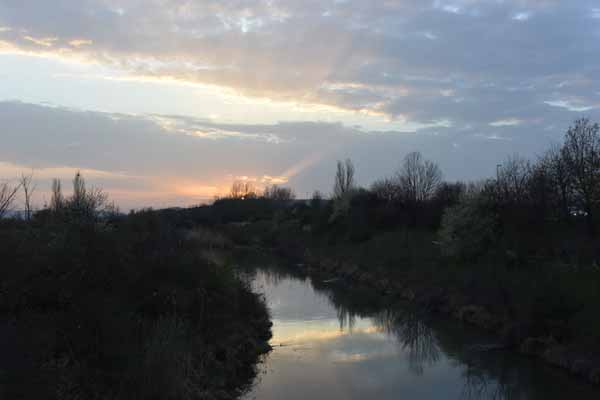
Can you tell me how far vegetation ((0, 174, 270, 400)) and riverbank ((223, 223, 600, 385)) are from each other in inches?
325

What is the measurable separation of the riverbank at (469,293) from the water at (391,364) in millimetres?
587

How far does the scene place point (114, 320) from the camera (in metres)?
9.68

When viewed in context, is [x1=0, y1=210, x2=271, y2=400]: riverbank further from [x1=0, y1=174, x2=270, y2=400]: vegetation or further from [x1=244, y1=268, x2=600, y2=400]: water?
[x1=244, y1=268, x2=600, y2=400]: water

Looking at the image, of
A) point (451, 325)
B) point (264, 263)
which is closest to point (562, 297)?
point (451, 325)

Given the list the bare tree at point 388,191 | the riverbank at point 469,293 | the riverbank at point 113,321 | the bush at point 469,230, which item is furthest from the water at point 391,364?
the bare tree at point 388,191

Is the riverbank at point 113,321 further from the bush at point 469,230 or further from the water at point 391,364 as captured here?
the bush at point 469,230

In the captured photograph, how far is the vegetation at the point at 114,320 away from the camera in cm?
816

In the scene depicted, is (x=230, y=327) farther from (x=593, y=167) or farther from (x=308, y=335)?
(x=593, y=167)

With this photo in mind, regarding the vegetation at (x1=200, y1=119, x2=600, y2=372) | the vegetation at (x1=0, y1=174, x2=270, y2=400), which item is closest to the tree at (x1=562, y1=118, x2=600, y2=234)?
the vegetation at (x1=200, y1=119, x2=600, y2=372)

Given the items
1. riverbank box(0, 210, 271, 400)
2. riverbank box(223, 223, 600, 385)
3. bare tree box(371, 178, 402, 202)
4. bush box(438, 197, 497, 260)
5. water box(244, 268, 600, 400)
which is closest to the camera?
riverbank box(0, 210, 271, 400)

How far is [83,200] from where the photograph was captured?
957 inches

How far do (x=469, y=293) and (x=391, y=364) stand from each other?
24.4 ft

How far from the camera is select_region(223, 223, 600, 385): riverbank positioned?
49.3 ft

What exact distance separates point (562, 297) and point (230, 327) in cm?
993
